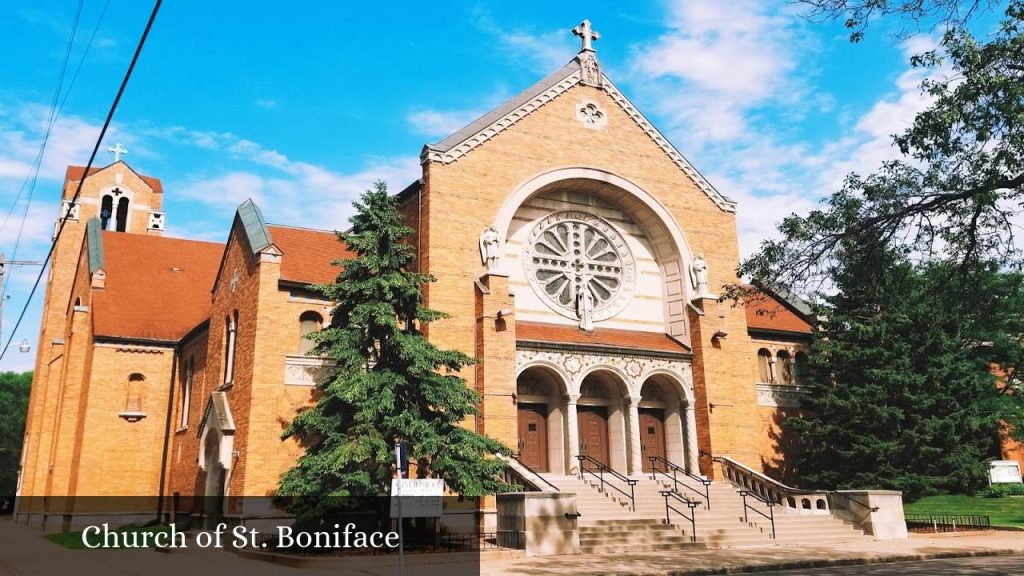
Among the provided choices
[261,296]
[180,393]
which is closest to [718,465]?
[261,296]

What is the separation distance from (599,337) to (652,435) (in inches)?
144

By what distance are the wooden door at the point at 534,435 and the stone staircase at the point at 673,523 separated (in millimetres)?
1216

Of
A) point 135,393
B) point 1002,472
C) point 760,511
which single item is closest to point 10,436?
point 135,393

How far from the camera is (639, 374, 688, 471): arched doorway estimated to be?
25094 mm

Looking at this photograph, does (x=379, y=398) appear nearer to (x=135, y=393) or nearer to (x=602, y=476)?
(x=602, y=476)

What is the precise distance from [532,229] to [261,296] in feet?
27.8

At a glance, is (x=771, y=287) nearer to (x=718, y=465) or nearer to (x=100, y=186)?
(x=718, y=465)

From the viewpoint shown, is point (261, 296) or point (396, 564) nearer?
point (396, 564)

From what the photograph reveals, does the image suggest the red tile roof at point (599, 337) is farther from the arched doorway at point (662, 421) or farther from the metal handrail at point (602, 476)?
the metal handrail at point (602, 476)

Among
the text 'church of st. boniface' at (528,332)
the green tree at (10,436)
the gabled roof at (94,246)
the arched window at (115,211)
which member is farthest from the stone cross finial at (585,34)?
the green tree at (10,436)

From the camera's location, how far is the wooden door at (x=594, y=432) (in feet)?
79.7

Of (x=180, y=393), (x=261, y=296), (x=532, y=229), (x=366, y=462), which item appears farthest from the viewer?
(x=180, y=393)

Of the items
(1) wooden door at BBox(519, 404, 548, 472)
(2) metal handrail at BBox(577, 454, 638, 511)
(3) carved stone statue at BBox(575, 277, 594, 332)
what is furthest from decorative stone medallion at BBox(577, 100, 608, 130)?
(2) metal handrail at BBox(577, 454, 638, 511)

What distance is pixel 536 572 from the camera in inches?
564
